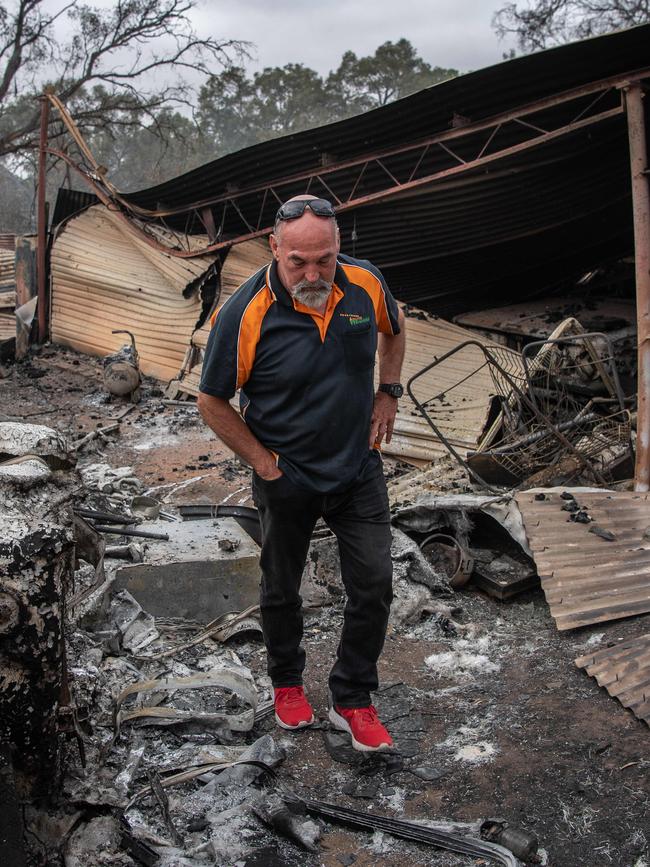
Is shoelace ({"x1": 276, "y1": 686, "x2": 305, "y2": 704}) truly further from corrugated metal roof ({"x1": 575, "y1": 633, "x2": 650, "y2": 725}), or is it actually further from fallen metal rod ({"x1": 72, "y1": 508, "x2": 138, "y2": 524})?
fallen metal rod ({"x1": 72, "y1": 508, "x2": 138, "y2": 524})

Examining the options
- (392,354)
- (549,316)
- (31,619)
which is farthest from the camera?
(549,316)

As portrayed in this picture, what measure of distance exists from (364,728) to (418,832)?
1.95 feet

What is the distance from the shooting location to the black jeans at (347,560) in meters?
3.37

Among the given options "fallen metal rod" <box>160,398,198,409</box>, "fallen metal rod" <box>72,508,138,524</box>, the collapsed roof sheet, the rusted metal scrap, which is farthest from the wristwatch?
"fallen metal rod" <box>160,398,198,409</box>

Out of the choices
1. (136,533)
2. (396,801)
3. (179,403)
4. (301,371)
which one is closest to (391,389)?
(301,371)

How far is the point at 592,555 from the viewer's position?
5.05m

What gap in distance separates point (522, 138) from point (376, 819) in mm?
7654

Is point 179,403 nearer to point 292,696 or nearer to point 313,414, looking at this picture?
point 292,696

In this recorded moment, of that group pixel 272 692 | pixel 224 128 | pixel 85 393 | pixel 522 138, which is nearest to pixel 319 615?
pixel 272 692

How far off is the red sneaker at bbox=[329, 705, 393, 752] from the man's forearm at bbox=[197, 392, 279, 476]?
3.71ft

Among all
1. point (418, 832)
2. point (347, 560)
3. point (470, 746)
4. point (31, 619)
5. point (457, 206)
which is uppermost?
point (457, 206)

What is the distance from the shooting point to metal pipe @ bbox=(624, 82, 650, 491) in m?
7.20

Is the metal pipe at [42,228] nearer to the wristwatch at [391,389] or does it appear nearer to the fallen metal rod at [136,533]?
the fallen metal rod at [136,533]

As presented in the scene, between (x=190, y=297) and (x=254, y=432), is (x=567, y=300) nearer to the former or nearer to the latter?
(x=190, y=297)
